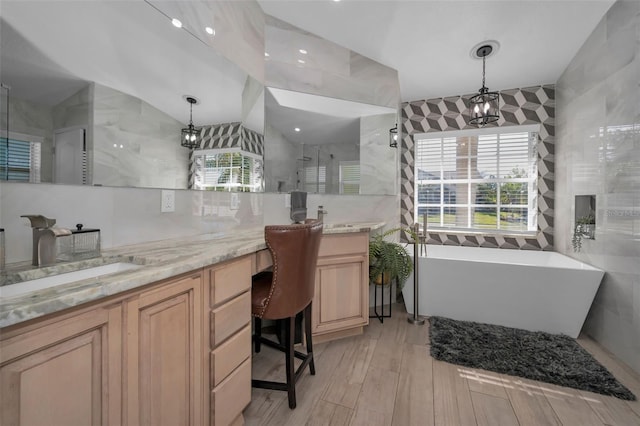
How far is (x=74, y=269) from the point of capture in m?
0.95

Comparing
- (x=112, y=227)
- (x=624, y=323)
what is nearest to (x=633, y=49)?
(x=624, y=323)

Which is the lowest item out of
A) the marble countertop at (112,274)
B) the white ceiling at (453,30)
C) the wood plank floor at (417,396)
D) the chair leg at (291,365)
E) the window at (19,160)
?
the wood plank floor at (417,396)

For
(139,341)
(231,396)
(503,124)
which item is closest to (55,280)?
(139,341)

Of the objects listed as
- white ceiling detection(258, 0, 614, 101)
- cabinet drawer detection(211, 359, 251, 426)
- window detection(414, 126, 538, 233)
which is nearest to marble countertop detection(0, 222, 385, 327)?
cabinet drawer detection(211, 359, 251, 426)

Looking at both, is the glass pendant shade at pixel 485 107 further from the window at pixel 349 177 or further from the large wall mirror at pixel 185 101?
the window at pixel 349 177

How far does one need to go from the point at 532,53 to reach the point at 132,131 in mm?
3545

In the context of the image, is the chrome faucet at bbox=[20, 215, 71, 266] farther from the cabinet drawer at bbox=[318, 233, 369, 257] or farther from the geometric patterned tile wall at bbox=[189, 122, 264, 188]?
the cabinet drawer at bbox=[318, 233, 369, 257]

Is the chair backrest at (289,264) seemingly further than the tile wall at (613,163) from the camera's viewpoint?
No

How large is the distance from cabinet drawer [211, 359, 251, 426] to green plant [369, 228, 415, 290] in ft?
5.01

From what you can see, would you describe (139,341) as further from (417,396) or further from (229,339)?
(417,396)

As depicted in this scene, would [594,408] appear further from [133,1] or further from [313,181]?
[133,1]

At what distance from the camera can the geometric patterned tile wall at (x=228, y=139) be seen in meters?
1.70

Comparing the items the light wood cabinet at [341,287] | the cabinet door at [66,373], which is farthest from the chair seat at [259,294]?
the cabinet door at [66,373]

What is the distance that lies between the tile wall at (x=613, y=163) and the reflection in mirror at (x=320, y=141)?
1.75m
